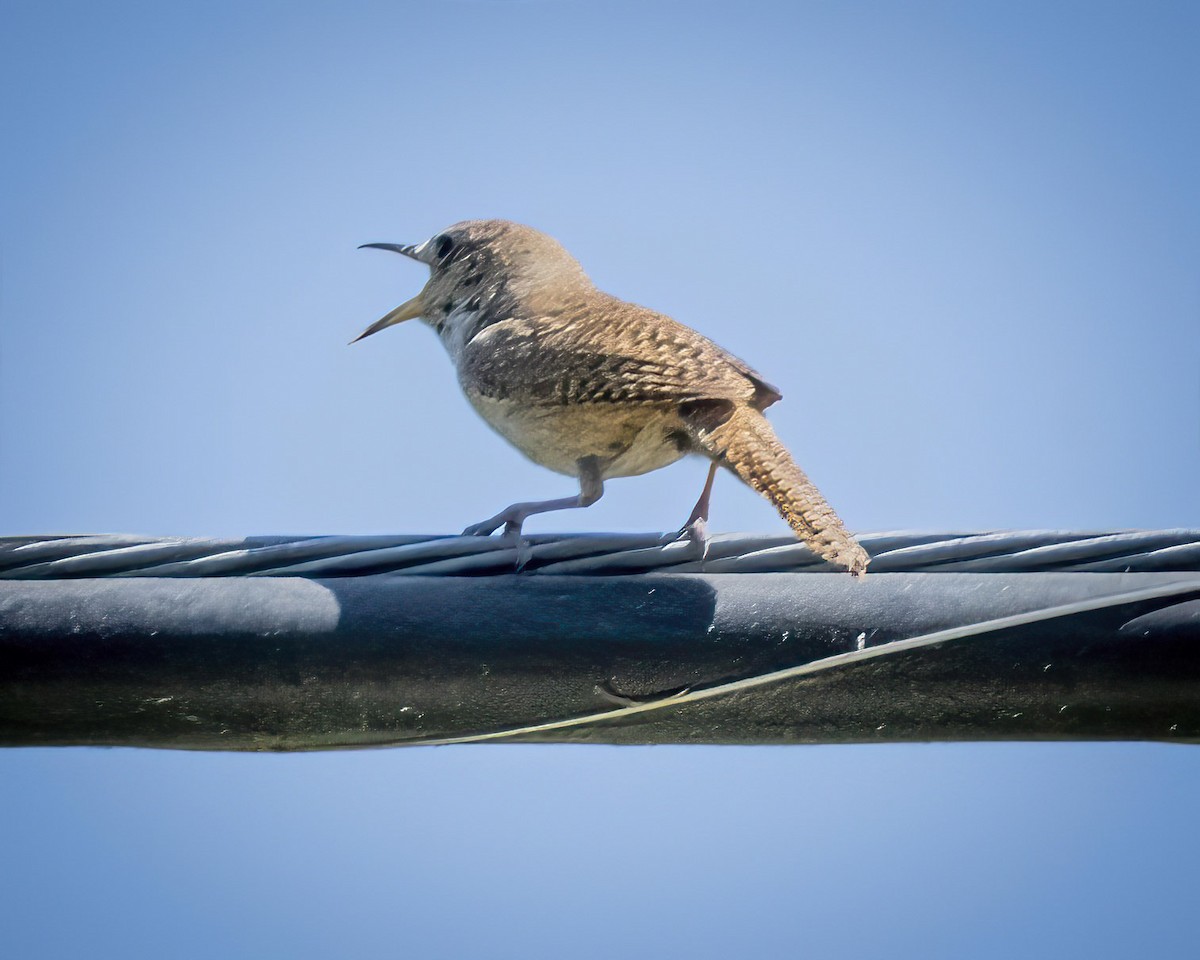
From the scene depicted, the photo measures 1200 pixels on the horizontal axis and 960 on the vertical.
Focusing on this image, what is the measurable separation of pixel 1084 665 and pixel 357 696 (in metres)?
1.30

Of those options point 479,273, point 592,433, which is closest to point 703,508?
point 592,433

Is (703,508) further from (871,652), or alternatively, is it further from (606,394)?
(871,652)

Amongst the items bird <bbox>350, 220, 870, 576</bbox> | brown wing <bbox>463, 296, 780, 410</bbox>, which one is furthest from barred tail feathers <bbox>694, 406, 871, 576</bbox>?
brown wing <bbox>463, 296, 780, 410</bbox>

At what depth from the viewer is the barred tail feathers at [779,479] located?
7.76 ft

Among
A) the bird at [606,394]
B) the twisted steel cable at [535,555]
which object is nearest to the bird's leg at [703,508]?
the bird at [606,394]

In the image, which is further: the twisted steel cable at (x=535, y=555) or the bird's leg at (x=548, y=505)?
the bird's leg at (x=548, y=505)

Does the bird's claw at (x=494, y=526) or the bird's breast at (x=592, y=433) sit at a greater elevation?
the bird's breast at (x=592, y=433)

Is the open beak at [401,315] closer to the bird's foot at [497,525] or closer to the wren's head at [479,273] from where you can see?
the wren's head at [479,273]

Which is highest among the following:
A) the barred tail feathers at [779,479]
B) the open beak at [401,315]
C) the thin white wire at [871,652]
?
the open beak at [401,315]

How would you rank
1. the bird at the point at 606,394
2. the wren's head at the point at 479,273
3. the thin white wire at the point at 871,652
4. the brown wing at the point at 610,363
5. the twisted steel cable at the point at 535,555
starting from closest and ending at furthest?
the thin white wire at the point at 871,652 < the twisted steel cable at the point at 535,555 < the bird at the point at 606,394 < the brown wing at the point at 610,363 < the wren's head at the point at 479,273

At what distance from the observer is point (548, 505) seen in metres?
3.62

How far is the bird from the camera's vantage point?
320 centimetres

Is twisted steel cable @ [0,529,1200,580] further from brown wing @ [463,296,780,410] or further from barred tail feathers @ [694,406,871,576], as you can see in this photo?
brown wing @ [463,296,780,410]

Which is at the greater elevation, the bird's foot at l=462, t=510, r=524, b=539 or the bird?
the bird
